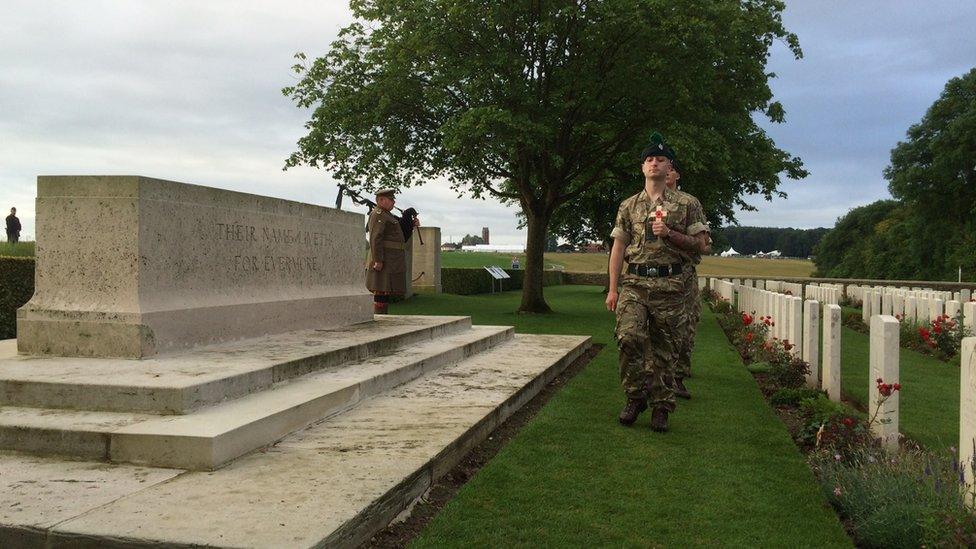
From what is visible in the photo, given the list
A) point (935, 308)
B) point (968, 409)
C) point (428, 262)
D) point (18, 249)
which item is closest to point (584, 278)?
point (428, 262)

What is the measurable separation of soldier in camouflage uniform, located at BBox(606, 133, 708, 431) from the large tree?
1009 centimetres

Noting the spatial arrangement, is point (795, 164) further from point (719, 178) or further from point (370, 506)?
point (370, 506)

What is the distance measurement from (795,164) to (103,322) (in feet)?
71.4

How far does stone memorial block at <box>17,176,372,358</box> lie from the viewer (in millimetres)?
5801

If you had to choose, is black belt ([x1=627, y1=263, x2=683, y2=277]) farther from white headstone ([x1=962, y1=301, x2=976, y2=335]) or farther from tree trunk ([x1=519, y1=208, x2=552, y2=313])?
tree trunk ([x1=519, y1=208, x2=552, y2=313])

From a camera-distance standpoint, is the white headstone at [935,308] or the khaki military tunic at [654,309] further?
the white headstone at [935,308]

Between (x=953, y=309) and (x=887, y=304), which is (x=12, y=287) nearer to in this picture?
(x=953, y=309)

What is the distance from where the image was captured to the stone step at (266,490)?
313 centimetres

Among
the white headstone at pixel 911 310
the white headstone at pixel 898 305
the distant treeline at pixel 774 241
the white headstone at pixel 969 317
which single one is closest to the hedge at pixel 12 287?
the white headstone at pixel 969 317

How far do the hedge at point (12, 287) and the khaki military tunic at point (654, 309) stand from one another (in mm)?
8586

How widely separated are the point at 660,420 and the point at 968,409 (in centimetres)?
259

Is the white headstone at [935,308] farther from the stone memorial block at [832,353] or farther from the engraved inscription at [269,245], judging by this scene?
the engraved inscription at [269,245]

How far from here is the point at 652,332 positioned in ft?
19.5

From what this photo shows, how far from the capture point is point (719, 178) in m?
19.5
